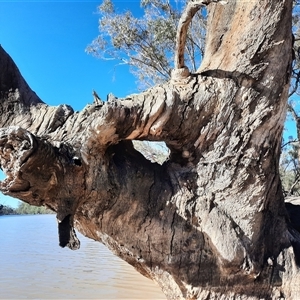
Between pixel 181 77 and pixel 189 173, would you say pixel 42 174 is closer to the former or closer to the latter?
pixel 189 173

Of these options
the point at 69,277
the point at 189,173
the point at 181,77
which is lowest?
the point at 69,277

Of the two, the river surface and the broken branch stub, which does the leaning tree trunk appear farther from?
the river surface

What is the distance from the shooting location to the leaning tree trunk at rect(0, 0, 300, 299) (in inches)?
63.2

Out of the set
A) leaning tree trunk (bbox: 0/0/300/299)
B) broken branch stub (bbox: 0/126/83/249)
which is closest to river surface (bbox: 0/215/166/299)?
leaning tree trunk (bbox: 0/0/300/299)

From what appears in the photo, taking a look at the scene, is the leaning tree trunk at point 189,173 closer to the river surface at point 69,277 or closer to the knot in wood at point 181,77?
the knot in wood at point 181,77

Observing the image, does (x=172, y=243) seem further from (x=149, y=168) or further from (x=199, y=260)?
(x=149, y=168)

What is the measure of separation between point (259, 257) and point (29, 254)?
7243mm

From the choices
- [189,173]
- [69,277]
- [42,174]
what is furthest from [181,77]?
[69,277]

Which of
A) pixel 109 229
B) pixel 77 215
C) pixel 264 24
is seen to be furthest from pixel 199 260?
pixel 264 24

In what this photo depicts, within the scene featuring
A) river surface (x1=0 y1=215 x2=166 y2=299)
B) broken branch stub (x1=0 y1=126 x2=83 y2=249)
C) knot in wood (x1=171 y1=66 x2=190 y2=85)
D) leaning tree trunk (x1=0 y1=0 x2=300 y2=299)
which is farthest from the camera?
river surface (x1=0 y1=215 x2=166 y2=299)

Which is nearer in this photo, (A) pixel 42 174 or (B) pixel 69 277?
(A) pixel 42 174

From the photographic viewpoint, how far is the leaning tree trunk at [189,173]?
1.61 meters

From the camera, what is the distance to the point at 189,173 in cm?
181

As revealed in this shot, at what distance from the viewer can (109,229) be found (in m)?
A: 1.74
